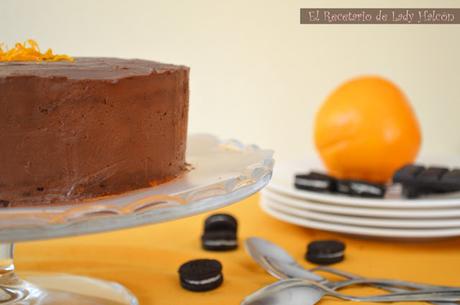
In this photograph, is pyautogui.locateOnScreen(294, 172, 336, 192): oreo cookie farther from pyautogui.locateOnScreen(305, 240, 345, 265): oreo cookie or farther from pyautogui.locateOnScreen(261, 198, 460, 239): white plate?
pyautogui.locateOnScreen(305, 240, 345, 265): oreo cookie

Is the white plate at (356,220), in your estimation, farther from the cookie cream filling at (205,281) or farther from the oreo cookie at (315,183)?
the cookie cream filling at (205,281)

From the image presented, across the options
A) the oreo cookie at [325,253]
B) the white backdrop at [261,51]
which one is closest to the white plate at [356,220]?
the oreo cookie at [325,253]

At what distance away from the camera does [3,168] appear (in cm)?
104

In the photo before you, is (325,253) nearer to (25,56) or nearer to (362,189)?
(362,189)

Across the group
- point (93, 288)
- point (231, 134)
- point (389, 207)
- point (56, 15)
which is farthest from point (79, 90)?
point (231, 134)

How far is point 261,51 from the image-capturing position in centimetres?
288

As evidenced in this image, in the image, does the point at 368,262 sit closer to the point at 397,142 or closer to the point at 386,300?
the point at 386,300

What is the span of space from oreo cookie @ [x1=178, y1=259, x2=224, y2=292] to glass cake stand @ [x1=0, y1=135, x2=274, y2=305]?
0.10 m

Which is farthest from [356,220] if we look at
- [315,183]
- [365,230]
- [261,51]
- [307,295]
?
[261,51]

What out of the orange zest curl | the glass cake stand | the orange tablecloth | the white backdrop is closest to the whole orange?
the orange tablecloth

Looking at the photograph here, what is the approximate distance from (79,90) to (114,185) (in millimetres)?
155

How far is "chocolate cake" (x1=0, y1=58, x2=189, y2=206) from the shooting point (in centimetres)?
103

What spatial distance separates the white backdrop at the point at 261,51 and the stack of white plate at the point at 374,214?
4.05ft

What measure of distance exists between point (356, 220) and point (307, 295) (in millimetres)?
395
